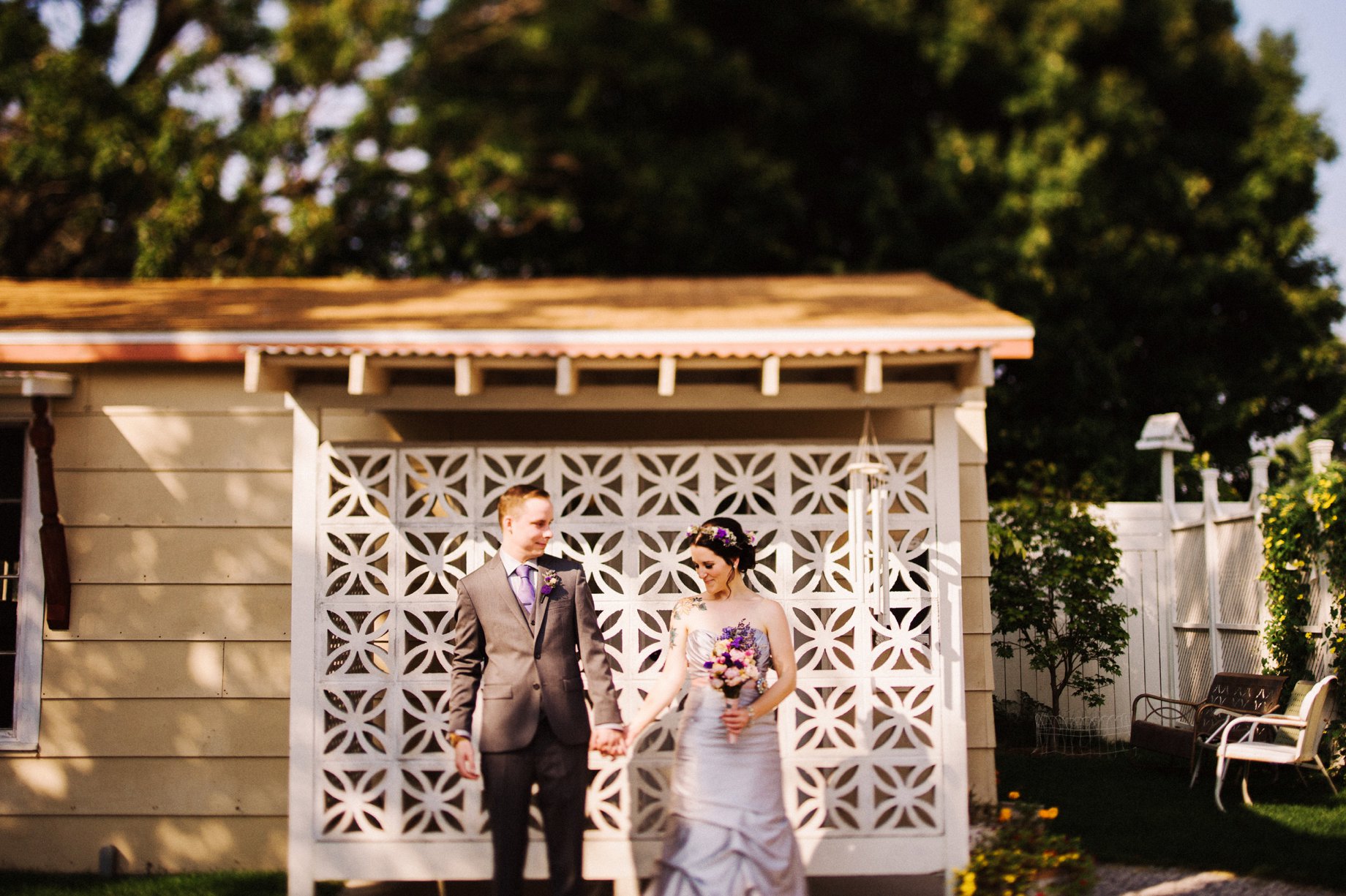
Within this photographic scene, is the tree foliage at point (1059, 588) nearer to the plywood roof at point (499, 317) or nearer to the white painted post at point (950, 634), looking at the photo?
the plywood roof at point (499, 317)

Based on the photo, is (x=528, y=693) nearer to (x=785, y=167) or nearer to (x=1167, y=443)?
→ (x=1167, y=443)

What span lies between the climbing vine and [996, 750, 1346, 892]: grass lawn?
0.89m

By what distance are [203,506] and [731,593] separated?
9.88ft

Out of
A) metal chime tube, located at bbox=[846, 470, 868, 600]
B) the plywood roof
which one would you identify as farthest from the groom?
metal chime tube, located at bbox=[846, 470, 868, 600]

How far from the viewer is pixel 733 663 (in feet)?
15.4

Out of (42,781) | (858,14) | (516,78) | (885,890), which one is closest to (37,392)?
(42,781)

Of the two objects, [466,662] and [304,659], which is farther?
[304,659]

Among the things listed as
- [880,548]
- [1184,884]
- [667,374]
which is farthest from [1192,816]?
[667,374]

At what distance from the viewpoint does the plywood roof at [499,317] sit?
520 centimetres

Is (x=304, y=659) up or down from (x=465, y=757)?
up

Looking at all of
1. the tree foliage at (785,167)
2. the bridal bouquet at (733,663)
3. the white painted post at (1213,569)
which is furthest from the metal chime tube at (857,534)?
the tree foliage at (785,167)

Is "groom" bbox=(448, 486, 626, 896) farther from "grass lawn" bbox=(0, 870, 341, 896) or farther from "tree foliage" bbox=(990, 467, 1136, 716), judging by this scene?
"tree foliage" bbox=(990, 467, 1136, 716)

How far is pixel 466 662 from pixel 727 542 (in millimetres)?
1181

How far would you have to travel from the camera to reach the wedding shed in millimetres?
5281
